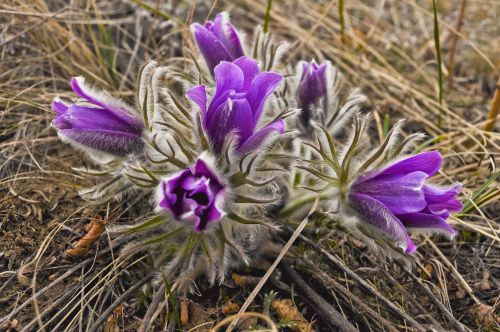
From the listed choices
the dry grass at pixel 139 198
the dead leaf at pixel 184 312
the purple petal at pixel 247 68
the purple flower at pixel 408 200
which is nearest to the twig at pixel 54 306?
the dry grass at pixel 139 198

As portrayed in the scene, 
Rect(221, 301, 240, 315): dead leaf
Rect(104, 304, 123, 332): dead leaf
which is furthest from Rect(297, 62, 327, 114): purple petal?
Rect(104, 304, 123, 332): dead leaf

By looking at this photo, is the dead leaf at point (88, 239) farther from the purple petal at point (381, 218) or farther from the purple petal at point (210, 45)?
the purple petal at point (381, 218)

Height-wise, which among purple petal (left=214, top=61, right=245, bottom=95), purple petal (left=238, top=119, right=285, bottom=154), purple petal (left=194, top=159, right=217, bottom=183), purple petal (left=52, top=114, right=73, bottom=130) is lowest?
purple petal (left=52, top=114, right=73, bottom=130)

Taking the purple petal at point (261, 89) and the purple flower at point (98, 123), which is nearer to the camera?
the purple petal at point (261, 89)

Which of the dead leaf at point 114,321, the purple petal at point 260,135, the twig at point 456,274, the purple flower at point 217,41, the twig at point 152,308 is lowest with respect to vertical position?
the dead leaf at point 114,321

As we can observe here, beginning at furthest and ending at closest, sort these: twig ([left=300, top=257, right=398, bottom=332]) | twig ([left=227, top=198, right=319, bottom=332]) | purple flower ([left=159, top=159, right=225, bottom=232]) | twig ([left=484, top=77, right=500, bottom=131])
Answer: twig ([left=484, top=77, right=500, bottom=131]) < twig ([left=300, top=257, right=398, bottom=332]) < twig ([left=227, top=198, right=319, bottom=332]) < purple flower ([left=159, top=159, right=225, bottom=232])

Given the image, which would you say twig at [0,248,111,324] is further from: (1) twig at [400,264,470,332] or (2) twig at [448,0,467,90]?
(2) twig at [448,0,467,90]

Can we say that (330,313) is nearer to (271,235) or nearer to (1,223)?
(271,235)
